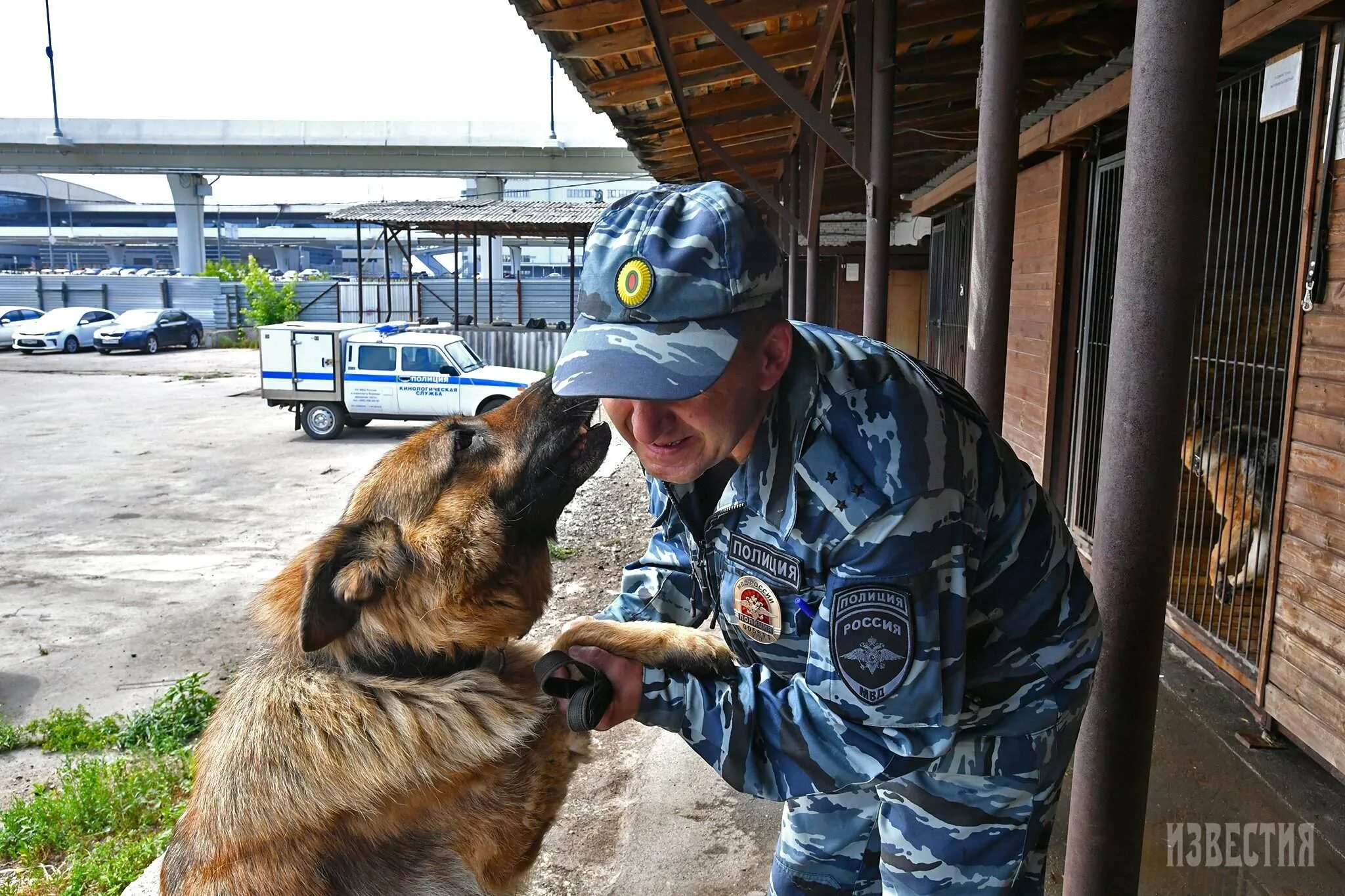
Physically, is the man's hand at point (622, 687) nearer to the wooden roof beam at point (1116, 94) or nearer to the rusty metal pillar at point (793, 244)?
the wooden roof beam at point (1116, 94)

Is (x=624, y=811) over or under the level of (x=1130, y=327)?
under

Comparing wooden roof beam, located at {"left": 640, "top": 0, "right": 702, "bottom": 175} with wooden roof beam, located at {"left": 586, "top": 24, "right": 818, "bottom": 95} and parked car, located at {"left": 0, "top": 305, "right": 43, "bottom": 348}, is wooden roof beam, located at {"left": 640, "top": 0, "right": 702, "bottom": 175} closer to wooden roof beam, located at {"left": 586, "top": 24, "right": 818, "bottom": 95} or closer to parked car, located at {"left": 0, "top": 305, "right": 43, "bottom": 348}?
wooden roof beam, located at {"left": 586, "top": 24, "right": 818, "bottom": 95}

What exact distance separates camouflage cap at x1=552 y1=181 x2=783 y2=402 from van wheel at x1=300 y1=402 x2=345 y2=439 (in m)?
15.9

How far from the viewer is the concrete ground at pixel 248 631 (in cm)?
324

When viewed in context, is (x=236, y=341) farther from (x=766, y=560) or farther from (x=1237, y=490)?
(x=766, y=560)

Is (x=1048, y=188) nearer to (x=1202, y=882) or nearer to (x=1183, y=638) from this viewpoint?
(x=1183, y=638)

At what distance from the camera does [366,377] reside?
16172 millimetres

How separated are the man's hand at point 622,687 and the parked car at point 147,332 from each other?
119 ft

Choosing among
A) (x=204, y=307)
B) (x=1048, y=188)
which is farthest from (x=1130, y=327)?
(x=204, y=307)

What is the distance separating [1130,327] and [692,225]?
838mm

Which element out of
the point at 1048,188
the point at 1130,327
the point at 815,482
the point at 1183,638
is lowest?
the point at 1183,638

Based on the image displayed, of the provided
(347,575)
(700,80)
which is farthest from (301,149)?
(347,575)

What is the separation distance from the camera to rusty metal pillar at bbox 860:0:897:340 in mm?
4324

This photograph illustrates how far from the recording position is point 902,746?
5.16ft
